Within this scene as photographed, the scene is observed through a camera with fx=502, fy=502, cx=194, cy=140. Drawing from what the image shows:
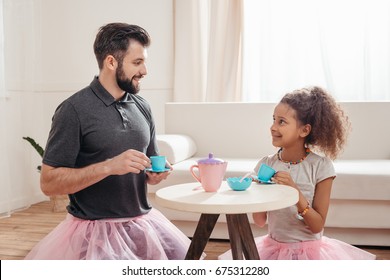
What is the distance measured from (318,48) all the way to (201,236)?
2887 millimetres

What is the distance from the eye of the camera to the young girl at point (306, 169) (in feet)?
5.68

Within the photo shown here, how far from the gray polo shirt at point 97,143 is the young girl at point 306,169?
1.58 ft

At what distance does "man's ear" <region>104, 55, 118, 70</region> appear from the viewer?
1.70m

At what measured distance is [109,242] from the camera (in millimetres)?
1567

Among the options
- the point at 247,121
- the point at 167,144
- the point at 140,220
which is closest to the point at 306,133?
the point at 140,220

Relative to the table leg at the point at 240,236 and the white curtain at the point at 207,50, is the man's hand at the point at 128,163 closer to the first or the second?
the table leg at the point at 240,236

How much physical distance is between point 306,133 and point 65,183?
0.87 metres

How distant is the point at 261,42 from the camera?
13.7ft

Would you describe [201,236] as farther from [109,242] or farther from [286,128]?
[286,128]

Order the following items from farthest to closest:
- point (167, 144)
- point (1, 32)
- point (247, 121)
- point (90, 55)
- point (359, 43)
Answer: point (90, 55), point (359, 43), point (1, 32), point (247, 121), point (167, 144)

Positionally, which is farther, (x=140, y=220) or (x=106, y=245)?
(x=140, y=220)

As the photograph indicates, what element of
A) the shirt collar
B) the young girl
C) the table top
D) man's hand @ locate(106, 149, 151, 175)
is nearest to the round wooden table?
the table top

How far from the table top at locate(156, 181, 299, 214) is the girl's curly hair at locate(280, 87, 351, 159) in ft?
1.18

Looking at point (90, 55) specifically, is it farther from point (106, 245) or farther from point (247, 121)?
point (106, 245)
